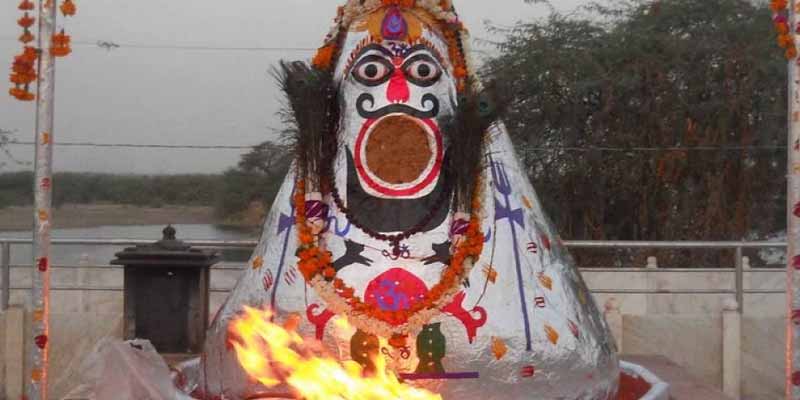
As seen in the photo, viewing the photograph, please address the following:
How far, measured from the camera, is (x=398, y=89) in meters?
4.29

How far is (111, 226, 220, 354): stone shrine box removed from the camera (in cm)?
695

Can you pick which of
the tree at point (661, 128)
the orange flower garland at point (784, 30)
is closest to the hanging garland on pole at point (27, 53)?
the orange flower garland at point (784, 30)

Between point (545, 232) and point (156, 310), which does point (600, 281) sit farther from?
point (545, 232)

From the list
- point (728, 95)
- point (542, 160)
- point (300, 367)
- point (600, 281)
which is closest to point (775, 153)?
point (728, 95)

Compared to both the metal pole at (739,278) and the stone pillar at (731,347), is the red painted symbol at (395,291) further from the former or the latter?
the metal pole at (739,278)

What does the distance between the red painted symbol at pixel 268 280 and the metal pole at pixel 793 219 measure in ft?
8.17

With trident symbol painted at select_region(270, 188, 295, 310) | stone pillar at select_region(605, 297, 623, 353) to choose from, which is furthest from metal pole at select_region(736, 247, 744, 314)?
trident symbol painted at select_region(270, 188, 295, 310)

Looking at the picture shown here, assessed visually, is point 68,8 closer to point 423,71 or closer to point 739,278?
point 423,71

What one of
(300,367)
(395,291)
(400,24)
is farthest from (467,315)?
(400,24)

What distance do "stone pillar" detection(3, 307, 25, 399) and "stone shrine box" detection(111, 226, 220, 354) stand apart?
31.1 inches

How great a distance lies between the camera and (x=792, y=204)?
16.1 ft

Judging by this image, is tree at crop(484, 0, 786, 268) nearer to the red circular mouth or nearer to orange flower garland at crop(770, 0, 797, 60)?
orange flower garland at crop(770, 0, 797, 60)

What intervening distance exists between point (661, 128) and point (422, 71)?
904 centimetres

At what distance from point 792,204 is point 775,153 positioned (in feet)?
27.1
